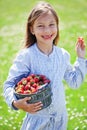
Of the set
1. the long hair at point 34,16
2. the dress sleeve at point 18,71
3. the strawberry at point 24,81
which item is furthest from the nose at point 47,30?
the strawberry at point 24,81

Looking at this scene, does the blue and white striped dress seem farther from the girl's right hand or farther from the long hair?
the girl's right hand

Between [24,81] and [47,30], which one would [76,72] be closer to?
[47,30]

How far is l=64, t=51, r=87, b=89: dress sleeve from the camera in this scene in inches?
239

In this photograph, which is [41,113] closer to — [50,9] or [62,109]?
[62,109]

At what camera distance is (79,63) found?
607 cm

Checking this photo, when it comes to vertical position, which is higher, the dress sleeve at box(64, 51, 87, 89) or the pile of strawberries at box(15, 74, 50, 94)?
the pile of strawberries at box(15, 74, 50, 94)

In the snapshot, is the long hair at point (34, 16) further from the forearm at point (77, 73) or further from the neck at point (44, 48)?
the forearm at point (77, 73)

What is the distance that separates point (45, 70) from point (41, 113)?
1.99ft

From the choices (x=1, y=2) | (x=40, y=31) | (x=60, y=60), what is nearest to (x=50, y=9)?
(x=40, y=31)

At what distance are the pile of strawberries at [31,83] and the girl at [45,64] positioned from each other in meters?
0.24

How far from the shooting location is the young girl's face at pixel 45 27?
19.0 feet

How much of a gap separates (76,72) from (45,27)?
33.0 inches

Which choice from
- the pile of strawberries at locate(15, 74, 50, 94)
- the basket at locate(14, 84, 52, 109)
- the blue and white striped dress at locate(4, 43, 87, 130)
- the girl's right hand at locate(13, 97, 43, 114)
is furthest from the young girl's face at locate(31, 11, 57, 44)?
the girl's right hand at locate(13, 97, 43, 114)

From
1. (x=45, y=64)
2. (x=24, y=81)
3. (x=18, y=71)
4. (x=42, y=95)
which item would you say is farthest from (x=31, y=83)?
(x=45, y=64)
